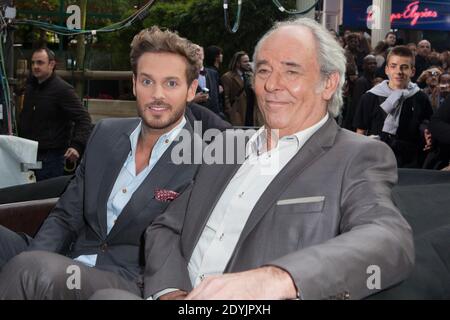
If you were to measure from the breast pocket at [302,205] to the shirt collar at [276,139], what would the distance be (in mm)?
332

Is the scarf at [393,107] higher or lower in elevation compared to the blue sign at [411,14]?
lower

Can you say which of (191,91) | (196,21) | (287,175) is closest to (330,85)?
(287,175)

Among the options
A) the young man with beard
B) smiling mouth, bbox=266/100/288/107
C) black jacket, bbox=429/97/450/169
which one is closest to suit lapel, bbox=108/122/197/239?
the young man with beard

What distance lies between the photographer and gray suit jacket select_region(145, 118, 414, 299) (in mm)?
1948

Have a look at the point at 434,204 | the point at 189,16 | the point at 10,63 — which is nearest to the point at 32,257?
the point at 434,204

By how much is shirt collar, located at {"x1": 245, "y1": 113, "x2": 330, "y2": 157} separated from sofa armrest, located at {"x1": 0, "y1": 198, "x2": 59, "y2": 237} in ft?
4.57

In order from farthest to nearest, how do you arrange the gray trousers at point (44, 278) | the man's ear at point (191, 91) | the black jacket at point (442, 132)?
the black jacket at point (442, 132)
the man's ear at point (191, 91)
the gray trousers at point (44, 278)

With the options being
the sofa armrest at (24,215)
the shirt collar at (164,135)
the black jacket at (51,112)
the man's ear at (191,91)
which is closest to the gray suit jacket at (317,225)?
the shirt collar at (164,135)

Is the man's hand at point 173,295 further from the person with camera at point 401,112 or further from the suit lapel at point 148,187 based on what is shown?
the person with camera at point 401,112

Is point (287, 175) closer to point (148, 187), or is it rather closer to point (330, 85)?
point (330, 85)

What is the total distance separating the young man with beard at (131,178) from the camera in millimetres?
3100

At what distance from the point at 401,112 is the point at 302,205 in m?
4.13

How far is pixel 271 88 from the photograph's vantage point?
2.76 meters

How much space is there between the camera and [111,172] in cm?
325
